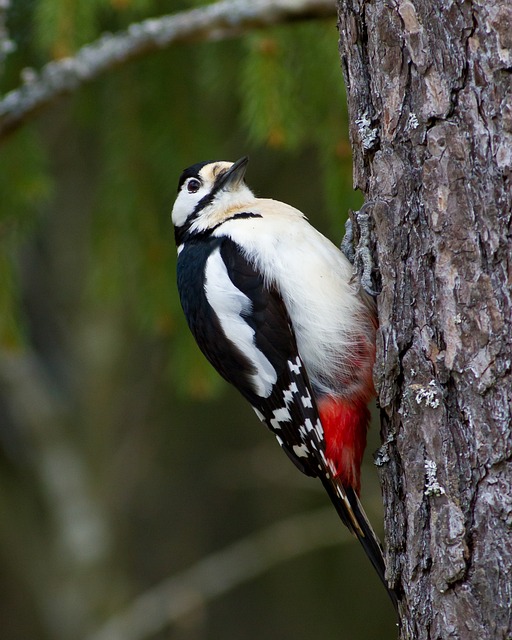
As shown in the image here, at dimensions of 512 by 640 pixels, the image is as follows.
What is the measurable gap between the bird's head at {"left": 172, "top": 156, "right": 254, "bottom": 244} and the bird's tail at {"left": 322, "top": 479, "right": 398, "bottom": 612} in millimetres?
1031

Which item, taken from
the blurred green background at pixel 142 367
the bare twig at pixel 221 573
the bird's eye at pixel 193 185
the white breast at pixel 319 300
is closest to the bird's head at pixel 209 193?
the bird's eye at pixel 193 185

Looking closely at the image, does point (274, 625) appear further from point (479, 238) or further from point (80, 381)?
point (479, 238)

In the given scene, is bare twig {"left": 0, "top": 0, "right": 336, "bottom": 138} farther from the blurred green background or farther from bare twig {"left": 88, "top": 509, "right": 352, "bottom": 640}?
bare twig {"left": 88, "top": 509, "right": 352, "bottom": 640}

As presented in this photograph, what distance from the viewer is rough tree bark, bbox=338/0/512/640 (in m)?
1.69

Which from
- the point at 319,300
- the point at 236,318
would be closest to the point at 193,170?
the point at 236,318

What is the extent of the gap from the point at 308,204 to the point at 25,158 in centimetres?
252

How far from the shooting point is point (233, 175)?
9.88 ft

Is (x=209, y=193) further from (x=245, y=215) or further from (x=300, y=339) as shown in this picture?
(x=300, y=339)

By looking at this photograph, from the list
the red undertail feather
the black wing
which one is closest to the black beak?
the black wing

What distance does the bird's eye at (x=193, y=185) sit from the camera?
3.04 meters

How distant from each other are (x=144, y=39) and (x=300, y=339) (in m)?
1.26

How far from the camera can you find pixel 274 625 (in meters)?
6.33

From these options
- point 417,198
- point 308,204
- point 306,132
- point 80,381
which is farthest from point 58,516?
point 417,198

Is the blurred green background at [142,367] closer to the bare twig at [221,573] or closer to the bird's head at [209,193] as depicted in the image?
the bare twig at [221,573]
